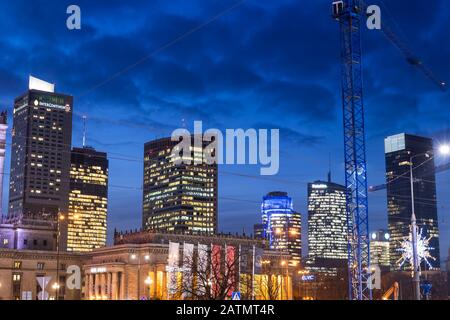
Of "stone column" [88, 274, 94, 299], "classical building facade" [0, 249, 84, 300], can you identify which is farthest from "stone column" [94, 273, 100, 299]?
"classical building facade" [0, 249, 84, 300]

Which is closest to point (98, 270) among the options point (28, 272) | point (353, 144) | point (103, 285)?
point (103, 285)

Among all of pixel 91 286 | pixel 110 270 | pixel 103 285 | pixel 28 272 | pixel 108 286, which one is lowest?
pixel 91 286

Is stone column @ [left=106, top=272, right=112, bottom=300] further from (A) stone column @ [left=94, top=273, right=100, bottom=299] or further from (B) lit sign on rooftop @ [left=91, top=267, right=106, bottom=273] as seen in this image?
(A) stone column @ [left=94, top=273, right=100, bottom=299]

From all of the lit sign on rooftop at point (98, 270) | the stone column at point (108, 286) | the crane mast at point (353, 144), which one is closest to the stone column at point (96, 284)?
the lit sign on rooftop at point (98, 270)

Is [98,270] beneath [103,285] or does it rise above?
above

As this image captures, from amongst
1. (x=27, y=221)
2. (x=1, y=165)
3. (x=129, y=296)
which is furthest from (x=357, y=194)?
(x=27, y=221)

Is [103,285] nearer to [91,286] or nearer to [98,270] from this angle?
[98,270]

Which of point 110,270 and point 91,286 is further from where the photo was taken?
point 91,286

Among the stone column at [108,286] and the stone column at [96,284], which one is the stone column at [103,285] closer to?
the stone column at [108,286]

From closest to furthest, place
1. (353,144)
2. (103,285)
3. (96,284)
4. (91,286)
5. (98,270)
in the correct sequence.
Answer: (353,144)
(103,285)
(98,270)
(96,284)
(91,286)

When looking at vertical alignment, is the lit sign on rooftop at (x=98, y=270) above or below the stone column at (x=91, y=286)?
above

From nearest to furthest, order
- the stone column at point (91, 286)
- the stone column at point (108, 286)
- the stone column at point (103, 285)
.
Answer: the stone column at point (108, 286) → the stone column at point (103, 285) → the stone column at point (91, 286)

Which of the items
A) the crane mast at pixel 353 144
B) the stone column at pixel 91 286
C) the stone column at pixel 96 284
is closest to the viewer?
the crane mast at pixel 353 144
